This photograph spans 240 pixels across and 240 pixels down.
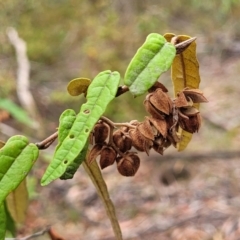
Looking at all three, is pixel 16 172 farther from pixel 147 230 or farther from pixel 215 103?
pixel 215 103

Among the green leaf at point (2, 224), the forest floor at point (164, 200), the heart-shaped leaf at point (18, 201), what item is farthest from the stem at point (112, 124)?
the forest floor at point (164, 200)

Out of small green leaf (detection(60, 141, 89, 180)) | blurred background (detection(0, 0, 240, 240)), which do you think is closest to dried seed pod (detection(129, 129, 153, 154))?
small green leaf (detection(60, 141, 89, 180))

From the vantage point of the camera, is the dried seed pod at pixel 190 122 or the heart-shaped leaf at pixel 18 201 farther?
the heart-shaped leaf at pixel 18 201

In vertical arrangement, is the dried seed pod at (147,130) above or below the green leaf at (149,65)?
below

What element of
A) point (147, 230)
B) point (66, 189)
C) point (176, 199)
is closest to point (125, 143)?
point (147, 230)

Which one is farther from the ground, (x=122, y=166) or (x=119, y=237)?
(x=122, y=166)

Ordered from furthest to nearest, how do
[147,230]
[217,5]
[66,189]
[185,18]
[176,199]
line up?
[185,18] < [217,5] < [66,189] < [176,199] < [147,230]

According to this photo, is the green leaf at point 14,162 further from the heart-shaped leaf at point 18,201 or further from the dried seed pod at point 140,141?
the heart-shaped leaf at point 18,201

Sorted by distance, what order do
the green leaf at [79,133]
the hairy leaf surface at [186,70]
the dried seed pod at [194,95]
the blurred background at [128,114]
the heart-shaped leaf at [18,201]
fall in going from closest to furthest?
the green leaf at [79,133], the dried seed pod at [194,95], the hairy leaf surface at [186,70], the heart-shaped leaf at [18,201], the blurred background at [128,114]
